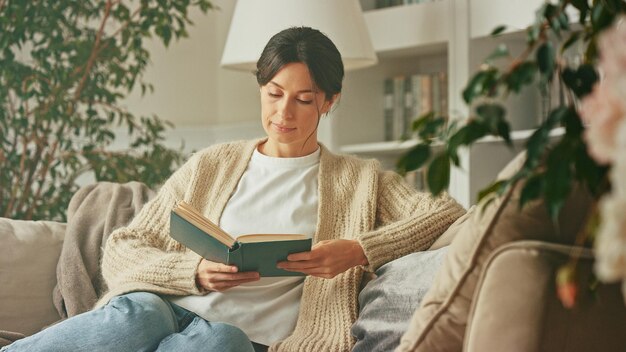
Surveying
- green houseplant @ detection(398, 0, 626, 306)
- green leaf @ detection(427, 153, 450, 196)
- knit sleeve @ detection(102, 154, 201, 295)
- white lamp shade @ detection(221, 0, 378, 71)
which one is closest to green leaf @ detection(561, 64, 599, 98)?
green houseplant @ detection(398, 0, 626, 306)

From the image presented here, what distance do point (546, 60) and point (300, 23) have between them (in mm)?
2283

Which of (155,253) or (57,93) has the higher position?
(57,93)

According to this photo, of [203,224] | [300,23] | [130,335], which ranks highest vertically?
[300,23]

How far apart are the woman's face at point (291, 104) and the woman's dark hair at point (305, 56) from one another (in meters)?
0.01

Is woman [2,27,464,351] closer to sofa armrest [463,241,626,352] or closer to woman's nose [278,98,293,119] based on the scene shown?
woman's nose [278,98,293,119]

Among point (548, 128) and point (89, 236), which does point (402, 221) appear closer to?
point (89, 236)

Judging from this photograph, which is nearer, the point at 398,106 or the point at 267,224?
the point at 267,224

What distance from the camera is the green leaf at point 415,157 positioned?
1.00 metres

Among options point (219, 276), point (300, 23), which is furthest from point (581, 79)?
point (300, 23)

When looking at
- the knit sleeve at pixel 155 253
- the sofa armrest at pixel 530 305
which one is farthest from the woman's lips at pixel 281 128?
the sofa armrest at pixel 530 305

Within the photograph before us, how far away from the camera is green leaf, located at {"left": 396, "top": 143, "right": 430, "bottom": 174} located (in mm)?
998

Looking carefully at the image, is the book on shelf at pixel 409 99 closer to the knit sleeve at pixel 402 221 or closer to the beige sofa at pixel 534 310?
the knit sleeve at pixel 402 221

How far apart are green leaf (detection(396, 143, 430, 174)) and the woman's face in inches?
49.5

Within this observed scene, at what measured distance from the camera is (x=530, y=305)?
3.98 ft
